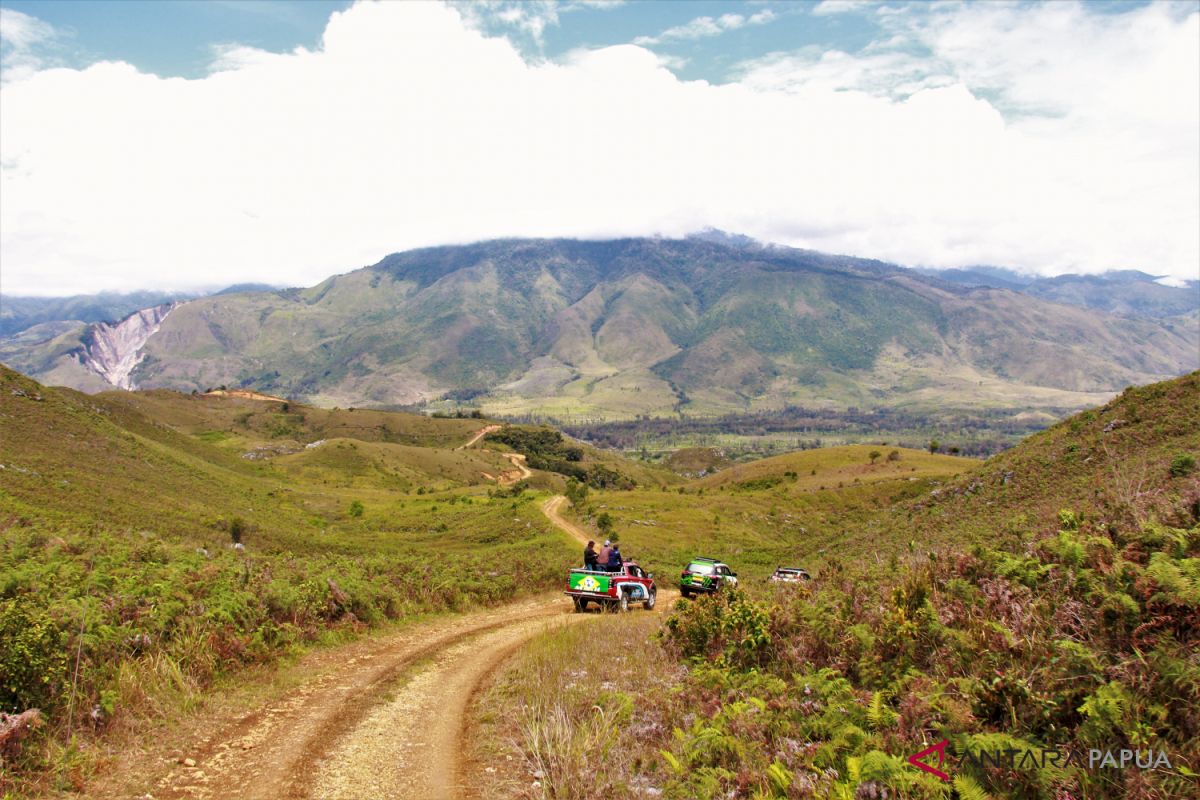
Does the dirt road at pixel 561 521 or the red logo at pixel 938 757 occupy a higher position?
the red logo at pixel 938 757

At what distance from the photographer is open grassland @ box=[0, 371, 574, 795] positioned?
32.0ft

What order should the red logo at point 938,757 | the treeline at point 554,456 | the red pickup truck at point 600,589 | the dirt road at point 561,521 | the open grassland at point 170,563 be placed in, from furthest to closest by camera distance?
1. the treeline at point 554,456
2. the dirt road at point 561,521
3. the red pickup truck at point 600,589
4. the open grassland at point 170,563
5. the red logo at point 938,757

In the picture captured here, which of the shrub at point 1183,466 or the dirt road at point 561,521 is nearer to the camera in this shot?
the shrub at point 1183,466

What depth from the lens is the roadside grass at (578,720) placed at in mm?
8398

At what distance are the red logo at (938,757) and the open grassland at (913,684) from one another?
0.09 meters

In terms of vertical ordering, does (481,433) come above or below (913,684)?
above

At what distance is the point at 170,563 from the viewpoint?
17.5m

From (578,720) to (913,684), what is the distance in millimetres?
5249

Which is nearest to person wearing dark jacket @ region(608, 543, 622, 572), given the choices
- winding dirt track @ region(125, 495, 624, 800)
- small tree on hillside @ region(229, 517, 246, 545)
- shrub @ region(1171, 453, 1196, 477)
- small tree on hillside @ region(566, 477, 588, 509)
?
winding dirt track @ region(125, 495, 624, 800)

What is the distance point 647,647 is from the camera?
1493cm

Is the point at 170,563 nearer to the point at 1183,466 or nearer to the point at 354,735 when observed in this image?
the point at 354,735

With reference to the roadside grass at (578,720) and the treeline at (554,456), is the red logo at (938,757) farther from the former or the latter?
the treeline at (554,456)

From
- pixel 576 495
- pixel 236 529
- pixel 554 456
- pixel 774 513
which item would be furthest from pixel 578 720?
pixel 554 456

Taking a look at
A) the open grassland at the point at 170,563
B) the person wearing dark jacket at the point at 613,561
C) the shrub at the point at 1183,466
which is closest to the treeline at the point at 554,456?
the open grassland at the point at 170,563
